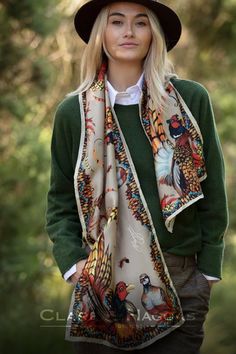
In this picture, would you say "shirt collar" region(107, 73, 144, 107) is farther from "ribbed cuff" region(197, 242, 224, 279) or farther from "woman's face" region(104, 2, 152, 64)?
"ribbed cuff" region(197, 242, 224, 279)

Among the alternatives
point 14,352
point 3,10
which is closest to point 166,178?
point 14,352

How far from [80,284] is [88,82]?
802mm

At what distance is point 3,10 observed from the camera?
5.94m

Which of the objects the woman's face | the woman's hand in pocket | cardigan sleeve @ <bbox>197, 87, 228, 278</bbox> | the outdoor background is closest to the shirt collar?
the woman's face

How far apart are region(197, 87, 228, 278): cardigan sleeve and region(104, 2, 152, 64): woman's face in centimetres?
30

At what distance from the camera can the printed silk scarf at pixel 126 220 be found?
2992 millimetres

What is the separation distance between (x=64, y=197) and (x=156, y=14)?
2.62ft

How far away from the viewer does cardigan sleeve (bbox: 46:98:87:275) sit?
315 centimetres

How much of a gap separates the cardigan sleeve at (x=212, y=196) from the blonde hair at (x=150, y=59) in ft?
0.57

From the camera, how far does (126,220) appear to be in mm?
3029

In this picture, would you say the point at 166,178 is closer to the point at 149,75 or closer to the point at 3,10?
the point at 149,75

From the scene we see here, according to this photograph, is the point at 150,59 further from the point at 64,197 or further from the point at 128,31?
the point at 64,197

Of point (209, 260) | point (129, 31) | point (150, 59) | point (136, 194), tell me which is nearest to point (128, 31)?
point (129, 31)

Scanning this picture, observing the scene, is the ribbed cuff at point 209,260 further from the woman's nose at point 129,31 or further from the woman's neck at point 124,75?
the woman's nose at point 129,31
